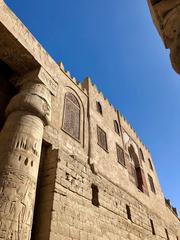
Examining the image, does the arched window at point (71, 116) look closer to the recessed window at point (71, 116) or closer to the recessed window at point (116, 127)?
the recessed window at point (71, 116)

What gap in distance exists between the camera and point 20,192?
3586mm

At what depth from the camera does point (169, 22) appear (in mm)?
2354

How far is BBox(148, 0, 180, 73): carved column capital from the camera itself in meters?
2.14

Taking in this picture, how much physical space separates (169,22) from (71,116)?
5654mm

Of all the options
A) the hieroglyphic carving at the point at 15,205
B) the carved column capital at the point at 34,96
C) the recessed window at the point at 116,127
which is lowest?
the hieroglyphic carving at the point at 15,205

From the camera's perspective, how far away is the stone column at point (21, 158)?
130 inches

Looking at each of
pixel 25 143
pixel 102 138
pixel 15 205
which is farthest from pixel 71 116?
pixel 15 205

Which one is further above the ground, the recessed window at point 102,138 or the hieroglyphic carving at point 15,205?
the recessed window at point 102,138

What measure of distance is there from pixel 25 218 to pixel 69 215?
5.04 feet

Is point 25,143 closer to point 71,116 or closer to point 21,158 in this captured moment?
point 21,158

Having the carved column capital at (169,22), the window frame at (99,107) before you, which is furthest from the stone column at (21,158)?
the window frame at (99,107)

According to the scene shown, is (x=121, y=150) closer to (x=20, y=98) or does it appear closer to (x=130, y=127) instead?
(x=130, y=127)

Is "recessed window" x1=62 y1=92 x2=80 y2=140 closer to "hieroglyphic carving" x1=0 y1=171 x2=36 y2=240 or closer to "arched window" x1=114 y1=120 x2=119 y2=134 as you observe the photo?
"hieroglyphic carving" x1=0 y1=171 x2=36 y2=240

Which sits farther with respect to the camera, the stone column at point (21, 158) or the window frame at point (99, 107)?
the window frame at point (99, 107)
